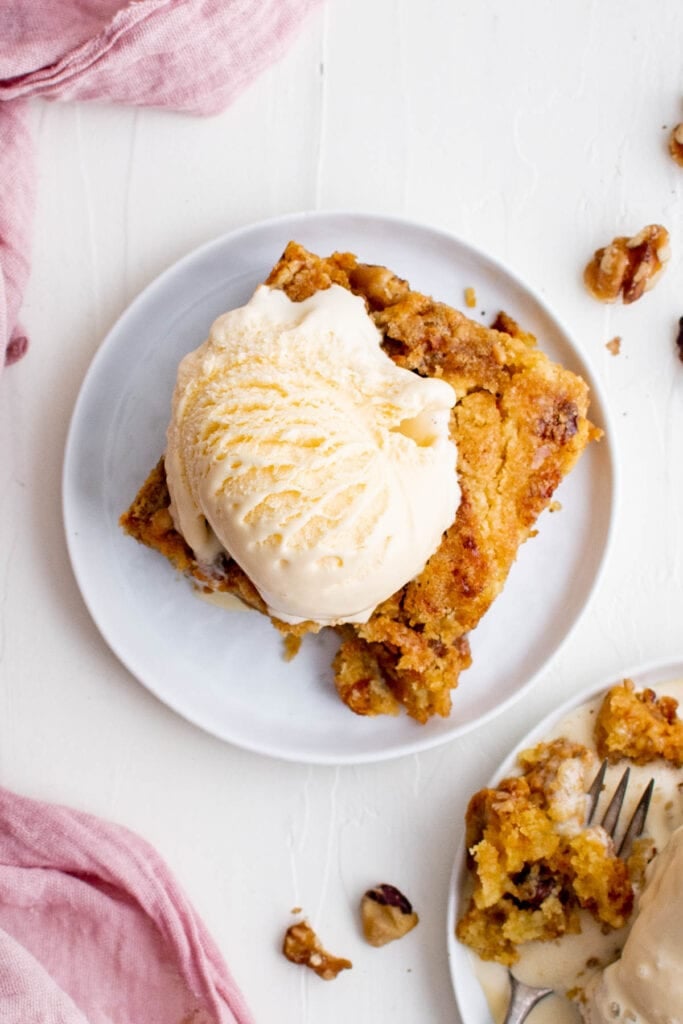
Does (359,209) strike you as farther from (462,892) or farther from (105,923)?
(105,923)

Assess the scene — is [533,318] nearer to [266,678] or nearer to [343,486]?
[343,486]

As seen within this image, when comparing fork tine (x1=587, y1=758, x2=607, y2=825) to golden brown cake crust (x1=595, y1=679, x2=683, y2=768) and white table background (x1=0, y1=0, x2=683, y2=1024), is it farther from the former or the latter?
white table background (x1=0, y1=0, x2=683, y2=1024)

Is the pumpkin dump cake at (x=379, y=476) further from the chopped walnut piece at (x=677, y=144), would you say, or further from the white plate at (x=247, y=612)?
the chopped walnut piece at (x=677, y=144)

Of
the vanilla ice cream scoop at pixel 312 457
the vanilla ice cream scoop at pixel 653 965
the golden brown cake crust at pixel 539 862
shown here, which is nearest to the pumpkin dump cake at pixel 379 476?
the vanilla ice cream scoop at pixel 312 457

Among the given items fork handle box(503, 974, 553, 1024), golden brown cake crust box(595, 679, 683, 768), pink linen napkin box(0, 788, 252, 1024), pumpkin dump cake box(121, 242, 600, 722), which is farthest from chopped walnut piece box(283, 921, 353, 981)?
golden brown cake crust box(595, 679, 683, 768)

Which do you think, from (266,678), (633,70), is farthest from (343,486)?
(633,70)

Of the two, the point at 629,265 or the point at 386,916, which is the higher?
the point at 629,265

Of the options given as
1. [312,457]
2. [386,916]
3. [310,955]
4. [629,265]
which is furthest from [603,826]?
[629,265]
